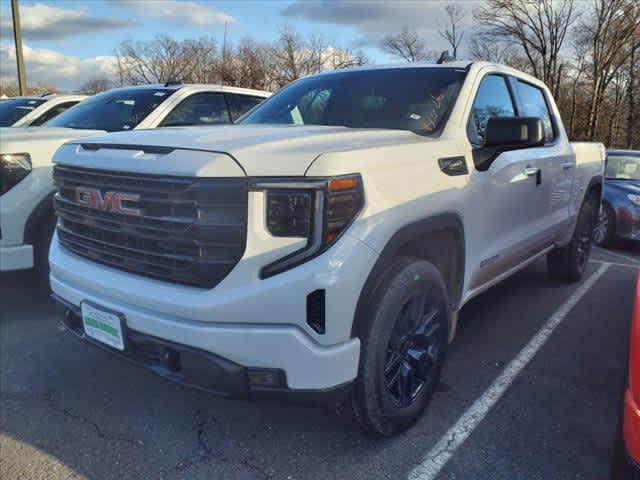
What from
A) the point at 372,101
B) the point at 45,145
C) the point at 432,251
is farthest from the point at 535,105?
the point at 45,145

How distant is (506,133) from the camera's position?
3.02 metres

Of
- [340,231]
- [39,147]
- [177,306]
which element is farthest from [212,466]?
[39,147]

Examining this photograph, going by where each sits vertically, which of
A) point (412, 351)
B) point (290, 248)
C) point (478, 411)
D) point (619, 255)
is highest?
point (290, 248)

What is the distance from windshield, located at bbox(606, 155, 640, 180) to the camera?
854cm

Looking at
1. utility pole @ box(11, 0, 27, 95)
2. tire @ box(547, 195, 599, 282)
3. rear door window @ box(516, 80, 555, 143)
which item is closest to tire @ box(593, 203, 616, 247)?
tire @ box(547, 195, 599, 282)

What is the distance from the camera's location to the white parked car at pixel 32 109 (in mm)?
7324

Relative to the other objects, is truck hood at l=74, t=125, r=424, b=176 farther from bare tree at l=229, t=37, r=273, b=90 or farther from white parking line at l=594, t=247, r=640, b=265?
bare tree at l=229, t=37, r=273, b=90

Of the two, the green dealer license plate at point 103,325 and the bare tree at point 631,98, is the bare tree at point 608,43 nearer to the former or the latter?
the bare tree at point 631,98

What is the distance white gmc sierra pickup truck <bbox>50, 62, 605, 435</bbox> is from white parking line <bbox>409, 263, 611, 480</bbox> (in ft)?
0.68

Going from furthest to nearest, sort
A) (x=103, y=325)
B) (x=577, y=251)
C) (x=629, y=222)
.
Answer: (x=629, y=222) < (x=577, y=251) < (x=103, y=325)

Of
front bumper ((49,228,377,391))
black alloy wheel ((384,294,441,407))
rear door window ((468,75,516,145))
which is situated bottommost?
black alloy wheel ((384,294,441,407))

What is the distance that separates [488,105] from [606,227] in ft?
18.1

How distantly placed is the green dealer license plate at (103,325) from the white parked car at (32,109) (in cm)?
571

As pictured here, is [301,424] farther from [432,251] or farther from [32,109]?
[32,109]
